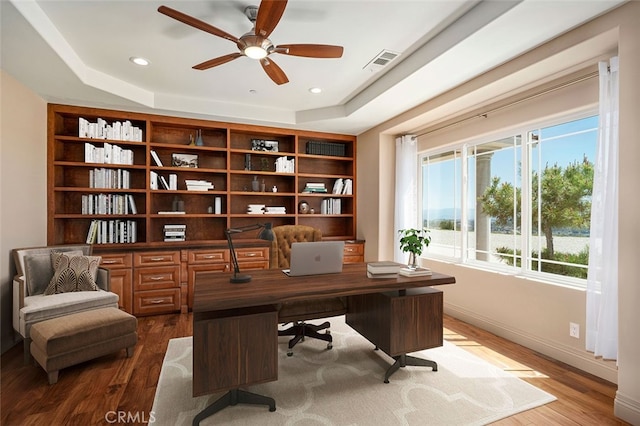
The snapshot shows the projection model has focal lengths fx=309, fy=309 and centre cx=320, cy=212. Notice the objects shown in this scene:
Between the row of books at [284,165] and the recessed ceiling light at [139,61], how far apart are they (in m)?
2.08

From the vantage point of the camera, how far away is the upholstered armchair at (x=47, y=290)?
98.0 inches

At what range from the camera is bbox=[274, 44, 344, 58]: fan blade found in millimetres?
2145

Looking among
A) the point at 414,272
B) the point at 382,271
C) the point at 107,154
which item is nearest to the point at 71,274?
the point at 107,154

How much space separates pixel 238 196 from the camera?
15.3ft

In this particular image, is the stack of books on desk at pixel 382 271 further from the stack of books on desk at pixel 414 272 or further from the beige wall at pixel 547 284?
the beige wall at pixel 547 284

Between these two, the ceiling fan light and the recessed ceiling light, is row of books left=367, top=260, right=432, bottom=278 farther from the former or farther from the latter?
the recessed ceiling light

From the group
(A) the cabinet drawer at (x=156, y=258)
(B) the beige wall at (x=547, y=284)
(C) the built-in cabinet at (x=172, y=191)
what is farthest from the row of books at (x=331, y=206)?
(A) the cabinet drawer at (x=156, y=258)

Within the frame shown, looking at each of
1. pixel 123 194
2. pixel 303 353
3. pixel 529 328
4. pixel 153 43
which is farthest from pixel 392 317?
pixel 123 194

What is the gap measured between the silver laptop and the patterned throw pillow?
6.80 feet

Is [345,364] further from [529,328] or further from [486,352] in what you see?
[529,328]

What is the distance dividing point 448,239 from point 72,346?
12.9ft

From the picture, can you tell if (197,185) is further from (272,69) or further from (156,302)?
(272,69)

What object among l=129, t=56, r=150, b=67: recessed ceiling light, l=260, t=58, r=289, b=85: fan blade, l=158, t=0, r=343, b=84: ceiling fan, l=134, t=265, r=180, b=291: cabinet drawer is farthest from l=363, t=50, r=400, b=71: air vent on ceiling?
l=134, t=265, r=180, b=291: cabinet drawer

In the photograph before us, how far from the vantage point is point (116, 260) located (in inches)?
140
